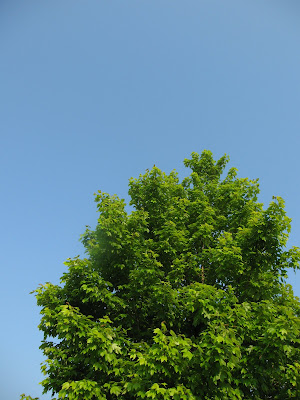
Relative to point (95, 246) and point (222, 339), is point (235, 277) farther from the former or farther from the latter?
point (95, 246)

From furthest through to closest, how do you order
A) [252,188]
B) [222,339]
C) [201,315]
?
[252,188]
[201,315]
[222,339]

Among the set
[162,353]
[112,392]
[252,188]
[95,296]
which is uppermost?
[252,188]

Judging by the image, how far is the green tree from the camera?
330 inches

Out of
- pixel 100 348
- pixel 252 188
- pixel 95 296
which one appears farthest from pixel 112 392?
pixel 252 188

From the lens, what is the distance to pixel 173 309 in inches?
414

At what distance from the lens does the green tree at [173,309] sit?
8391mm

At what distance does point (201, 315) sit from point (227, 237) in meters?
3.67

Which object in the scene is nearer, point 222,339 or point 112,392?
point 222,339

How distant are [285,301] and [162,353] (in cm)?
659

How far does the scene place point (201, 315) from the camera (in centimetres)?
959

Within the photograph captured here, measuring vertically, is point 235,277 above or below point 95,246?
below

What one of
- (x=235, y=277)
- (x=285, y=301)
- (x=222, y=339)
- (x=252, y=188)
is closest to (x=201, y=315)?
(x=222, y=339)

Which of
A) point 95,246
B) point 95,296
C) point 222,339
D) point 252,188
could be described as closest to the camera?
point 222,339

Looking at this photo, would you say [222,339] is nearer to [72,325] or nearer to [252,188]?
[72,325]
